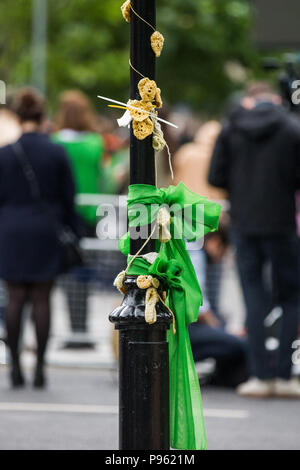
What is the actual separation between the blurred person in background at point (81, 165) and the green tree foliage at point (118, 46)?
1592 cm

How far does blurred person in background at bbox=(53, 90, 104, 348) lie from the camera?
30.7 ft

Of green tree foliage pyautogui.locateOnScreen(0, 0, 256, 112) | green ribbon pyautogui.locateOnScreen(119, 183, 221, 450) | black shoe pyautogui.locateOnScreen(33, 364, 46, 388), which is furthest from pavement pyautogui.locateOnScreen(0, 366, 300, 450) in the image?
green tree foliage pyautogui.locateOnScreen(0, 0, 256, 112)

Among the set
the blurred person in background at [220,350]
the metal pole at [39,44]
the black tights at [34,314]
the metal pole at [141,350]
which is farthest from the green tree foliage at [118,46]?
the metal pole at [141,350]

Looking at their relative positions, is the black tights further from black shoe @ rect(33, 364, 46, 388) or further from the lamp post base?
the lamp post base

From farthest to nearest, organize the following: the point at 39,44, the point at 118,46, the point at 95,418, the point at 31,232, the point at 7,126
Answer: the point at 118,46, the point at 39,44, the point at 7,126, the point at 31,232, the point at 95,418

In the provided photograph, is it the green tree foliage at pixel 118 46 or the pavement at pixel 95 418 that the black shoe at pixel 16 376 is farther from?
the green tree foliage at pixel 118 46

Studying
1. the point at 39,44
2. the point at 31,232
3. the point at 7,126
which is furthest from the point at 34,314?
the point at 39,44

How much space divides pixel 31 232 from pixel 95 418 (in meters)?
1.56

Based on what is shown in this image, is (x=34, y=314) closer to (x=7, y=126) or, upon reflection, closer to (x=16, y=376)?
(x=16, y=376)

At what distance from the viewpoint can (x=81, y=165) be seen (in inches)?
397

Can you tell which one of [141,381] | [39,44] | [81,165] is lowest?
[141,381]

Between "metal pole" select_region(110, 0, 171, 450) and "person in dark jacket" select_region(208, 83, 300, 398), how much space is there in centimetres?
350

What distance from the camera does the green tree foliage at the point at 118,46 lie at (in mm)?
26703
